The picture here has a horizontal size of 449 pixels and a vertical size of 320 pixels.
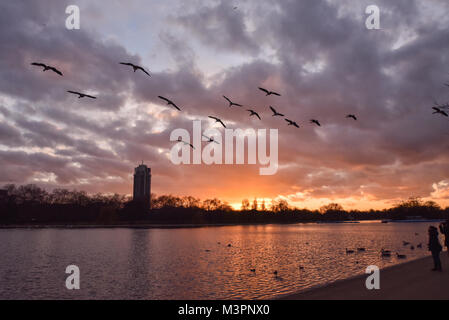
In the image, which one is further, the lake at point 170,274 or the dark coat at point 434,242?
the lake at point 170,274

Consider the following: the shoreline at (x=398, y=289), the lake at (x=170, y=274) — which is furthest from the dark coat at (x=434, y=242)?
the lake at (x=170, y=274)

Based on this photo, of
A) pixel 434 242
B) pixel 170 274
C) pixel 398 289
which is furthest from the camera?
pixel 170 274

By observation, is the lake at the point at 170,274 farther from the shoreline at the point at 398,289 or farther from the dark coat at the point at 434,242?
the dark coat at the point at 434,242

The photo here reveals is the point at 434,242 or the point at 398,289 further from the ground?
the point at 434,242

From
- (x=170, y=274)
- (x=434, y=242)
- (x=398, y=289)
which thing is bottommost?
(x=170, y=274)

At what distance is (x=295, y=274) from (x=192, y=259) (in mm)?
13950

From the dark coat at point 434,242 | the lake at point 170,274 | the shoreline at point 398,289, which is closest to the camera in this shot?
the shoreline at point 398,289

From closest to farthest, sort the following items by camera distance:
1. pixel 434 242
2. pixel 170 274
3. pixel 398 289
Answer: pixel 398 289 < pixel 434 242 < pixel 170 274

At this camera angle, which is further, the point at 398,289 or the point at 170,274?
the point at 170,274

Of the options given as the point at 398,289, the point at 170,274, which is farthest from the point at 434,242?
the point at 170,274

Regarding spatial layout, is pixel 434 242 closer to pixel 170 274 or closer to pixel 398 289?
pixel 398 289
